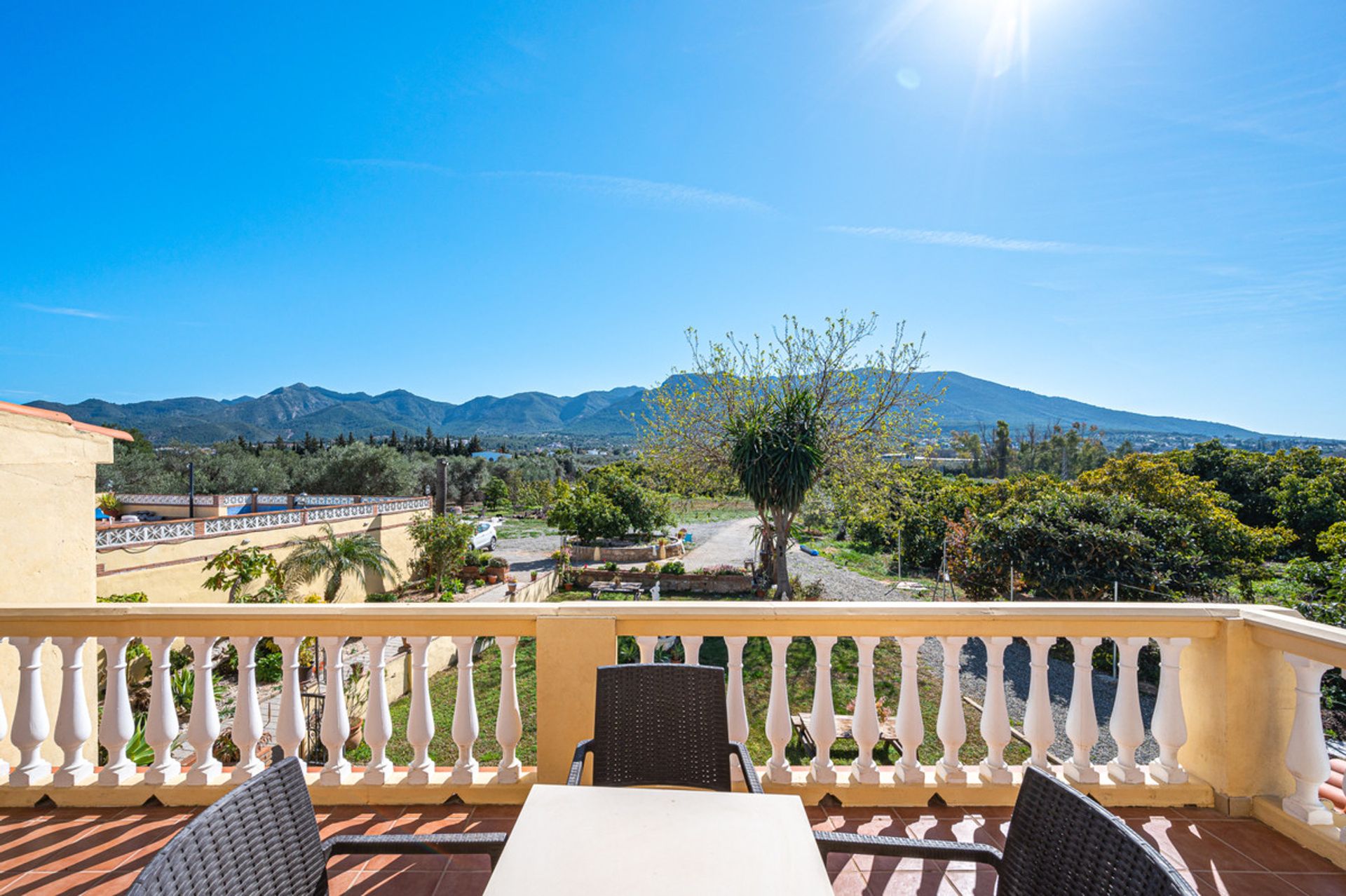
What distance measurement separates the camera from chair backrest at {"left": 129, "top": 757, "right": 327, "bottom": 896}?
0.79 m

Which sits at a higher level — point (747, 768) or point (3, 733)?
point (747, 768)

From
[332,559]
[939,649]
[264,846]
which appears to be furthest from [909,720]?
[332,559]

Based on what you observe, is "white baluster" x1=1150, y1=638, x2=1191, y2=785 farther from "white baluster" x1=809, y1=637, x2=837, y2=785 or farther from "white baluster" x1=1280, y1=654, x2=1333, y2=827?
"white baluster" x1=809, y1=637, x2=837, y2=785

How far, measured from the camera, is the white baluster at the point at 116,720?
209cm

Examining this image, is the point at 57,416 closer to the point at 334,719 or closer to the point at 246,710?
the point at 246,710

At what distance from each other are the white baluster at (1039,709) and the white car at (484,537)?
73.4ft

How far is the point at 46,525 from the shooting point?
3.36m

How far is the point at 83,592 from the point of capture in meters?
3.64

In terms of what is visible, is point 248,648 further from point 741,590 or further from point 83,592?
point 741,590

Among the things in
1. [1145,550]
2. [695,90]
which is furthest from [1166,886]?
[1145,550]

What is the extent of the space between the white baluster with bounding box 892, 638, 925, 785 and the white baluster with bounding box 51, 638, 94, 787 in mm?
3115

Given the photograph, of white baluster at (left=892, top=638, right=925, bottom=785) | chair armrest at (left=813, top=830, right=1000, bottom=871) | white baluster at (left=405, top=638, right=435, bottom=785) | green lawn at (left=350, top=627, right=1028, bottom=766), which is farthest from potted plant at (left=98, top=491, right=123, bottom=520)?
chair armrest at (left=813, top=830, right=1000, bottom=871)

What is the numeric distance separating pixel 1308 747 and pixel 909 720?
1.31m

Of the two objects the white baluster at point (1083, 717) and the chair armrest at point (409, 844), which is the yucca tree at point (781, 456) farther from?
the chair armrest at point (409, 844)
